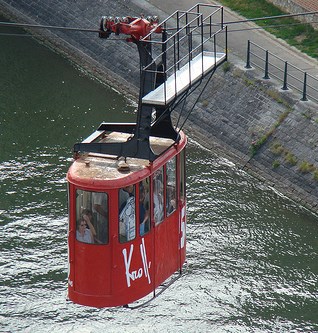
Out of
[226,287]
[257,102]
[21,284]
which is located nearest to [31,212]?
[21,284]

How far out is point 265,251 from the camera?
36.2 meters

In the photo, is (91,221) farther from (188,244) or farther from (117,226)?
(188,244)

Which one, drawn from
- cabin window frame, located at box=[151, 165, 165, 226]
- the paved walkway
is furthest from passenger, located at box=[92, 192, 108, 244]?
the paved walkway

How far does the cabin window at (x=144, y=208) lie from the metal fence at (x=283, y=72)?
16091 mm

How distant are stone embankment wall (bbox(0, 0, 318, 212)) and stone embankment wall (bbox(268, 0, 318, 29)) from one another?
11.6 feet

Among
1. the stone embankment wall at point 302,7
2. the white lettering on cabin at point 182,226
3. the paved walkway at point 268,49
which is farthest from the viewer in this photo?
the stone embankment wall at point 302,7

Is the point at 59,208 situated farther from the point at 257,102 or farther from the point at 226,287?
the point at 257,102

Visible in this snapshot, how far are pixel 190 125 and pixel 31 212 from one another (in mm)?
8720

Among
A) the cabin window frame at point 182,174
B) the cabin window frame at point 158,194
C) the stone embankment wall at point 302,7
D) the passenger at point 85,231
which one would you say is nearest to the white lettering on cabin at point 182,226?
the cabin window frame at point 182,174

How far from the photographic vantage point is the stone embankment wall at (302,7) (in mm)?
46156

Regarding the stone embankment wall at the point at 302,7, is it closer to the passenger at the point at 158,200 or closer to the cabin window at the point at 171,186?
the cabin window at the point at 171,186

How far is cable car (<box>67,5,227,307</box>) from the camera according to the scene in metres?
25.9

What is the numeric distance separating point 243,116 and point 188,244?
8.19 m

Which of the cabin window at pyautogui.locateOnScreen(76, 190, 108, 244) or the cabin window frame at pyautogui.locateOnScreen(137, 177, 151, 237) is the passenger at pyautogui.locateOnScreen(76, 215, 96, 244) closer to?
the cabin window at pyautogui.locateOnScreen(76, 190, 108, 244)
